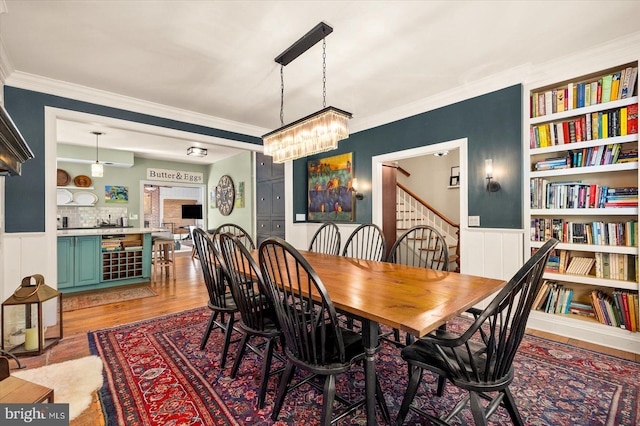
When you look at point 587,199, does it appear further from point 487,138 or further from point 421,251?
point 421,251

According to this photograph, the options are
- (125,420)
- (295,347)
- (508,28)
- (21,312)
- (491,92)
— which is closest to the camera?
(295,347)

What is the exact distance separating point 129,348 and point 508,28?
3.99 m

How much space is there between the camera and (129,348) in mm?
2465

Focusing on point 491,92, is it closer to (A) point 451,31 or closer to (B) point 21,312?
(A) point 451,31

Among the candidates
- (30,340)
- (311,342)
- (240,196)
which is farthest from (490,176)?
(240,196)

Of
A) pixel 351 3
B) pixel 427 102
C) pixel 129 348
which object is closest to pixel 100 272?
pixel 129 348

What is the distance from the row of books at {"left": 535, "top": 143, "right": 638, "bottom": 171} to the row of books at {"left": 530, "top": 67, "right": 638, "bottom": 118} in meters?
0.41

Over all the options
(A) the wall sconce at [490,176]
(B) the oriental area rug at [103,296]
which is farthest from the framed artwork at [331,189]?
(B) the oriental area rug at [103,296]

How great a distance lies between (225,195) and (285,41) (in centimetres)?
537

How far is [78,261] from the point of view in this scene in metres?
4.15

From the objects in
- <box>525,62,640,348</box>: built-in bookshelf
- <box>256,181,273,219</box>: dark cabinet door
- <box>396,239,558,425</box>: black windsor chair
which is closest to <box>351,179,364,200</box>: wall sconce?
<box>256,181,273,219</box>: dark cabinet door

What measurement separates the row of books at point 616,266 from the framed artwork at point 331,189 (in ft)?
9.10

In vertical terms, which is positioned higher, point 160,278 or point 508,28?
point 508,28

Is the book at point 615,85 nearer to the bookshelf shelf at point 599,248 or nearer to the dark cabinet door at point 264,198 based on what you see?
the bookshelf shelf at point 599,248
